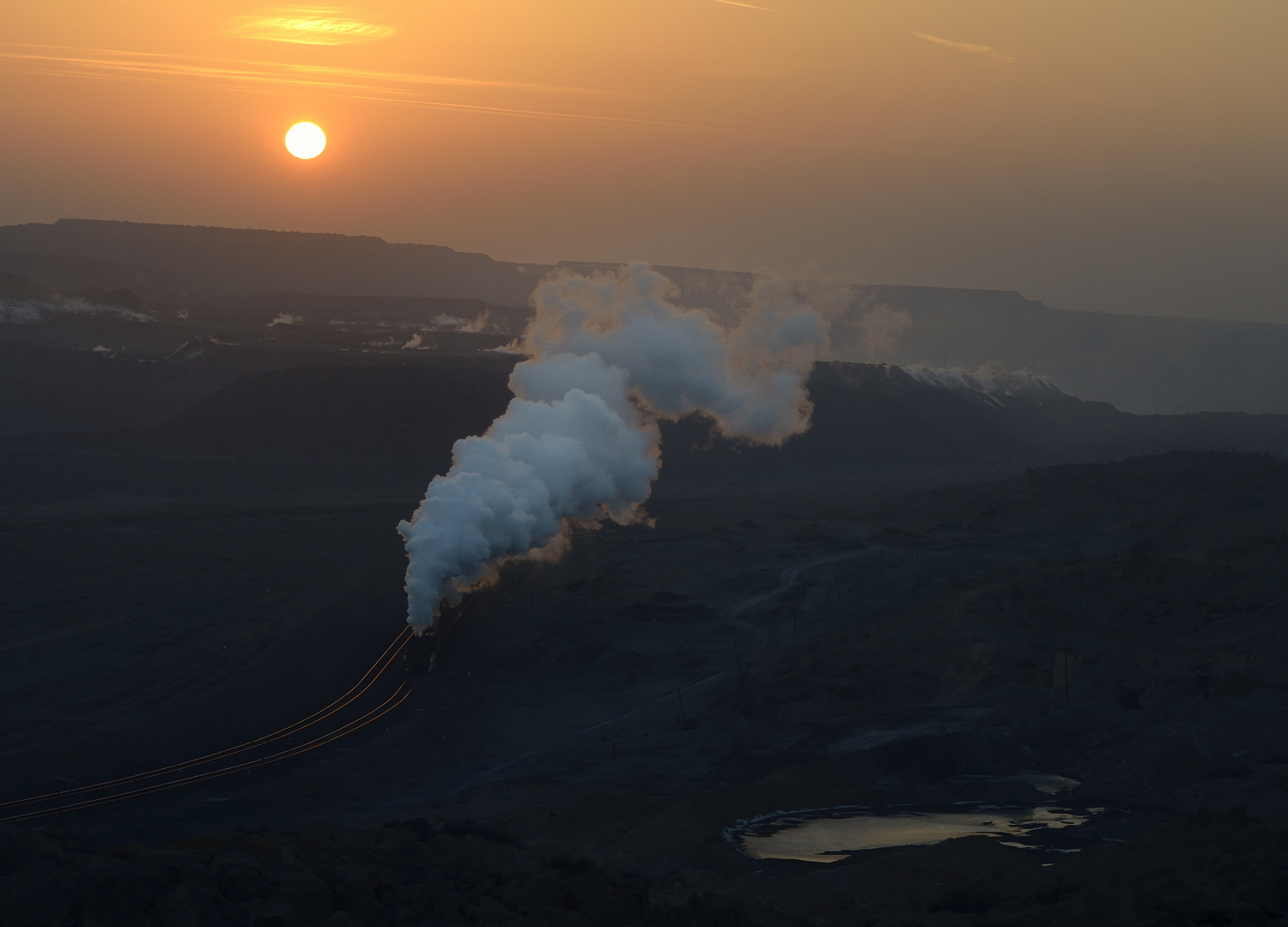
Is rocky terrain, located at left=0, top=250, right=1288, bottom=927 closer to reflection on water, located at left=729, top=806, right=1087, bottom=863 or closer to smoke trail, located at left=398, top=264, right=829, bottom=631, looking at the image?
reflection on water, located at left=729, top=806, right=1087, bottom=863

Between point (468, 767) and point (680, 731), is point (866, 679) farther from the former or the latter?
point (468, 767)

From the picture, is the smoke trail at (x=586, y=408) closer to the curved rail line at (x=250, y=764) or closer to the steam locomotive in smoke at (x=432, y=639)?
the steam locomotive in smoke at (x=432, y=639)

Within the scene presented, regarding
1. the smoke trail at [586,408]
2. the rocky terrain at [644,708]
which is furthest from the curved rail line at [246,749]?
the smoke trail at [586,408]

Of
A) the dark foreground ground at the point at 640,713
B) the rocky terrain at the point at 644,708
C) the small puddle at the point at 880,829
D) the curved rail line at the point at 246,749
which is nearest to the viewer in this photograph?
the dark foreground ground at the point at 640,713

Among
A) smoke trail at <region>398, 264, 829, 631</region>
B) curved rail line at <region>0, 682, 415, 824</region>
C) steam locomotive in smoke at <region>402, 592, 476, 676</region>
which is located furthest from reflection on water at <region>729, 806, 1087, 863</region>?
smoke trail at <region>398, 264, 829, 631</region>

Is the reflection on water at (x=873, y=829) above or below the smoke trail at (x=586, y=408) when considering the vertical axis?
below

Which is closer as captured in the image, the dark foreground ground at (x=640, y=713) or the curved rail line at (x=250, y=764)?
the dark foreground ground at (x=640, y=713)

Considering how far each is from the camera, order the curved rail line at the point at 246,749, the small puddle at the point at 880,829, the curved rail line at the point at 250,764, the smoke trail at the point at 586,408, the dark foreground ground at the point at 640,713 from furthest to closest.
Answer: the smoke trail at the point at 586,408, the curved rail line at the point at 246,749, the curved rail line at the point at 250,764, the small puddle at the point at 880,829, the dark foreground ground at the point at 640,713
